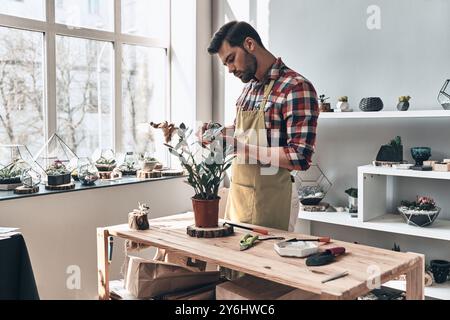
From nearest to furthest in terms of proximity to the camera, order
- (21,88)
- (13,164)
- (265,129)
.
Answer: (265,129), (13,164), (21,88)

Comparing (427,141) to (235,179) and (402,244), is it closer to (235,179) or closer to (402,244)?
(402,244)

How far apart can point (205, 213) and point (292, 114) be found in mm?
552

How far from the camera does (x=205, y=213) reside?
2037mm

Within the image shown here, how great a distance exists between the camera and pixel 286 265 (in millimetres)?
1610

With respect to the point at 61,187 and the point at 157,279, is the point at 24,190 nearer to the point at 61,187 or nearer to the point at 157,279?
the point at 61,187

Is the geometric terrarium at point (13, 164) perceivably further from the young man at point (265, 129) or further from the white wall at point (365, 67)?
the white wall at point (365, 67)

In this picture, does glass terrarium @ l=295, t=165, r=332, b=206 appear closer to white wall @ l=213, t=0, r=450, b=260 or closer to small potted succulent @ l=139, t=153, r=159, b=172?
white wall @ l=213, t=0, r=450, b=260

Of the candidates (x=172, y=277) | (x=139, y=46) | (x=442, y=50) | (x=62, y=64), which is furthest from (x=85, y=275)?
(x=442, y=50)

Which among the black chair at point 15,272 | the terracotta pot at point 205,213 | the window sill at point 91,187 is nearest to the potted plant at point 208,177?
the terracotta pot at point 205,213

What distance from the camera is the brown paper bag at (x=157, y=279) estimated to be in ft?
6.79

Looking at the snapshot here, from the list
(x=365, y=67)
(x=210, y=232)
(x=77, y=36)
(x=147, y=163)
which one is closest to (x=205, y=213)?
(x=210, y=232)

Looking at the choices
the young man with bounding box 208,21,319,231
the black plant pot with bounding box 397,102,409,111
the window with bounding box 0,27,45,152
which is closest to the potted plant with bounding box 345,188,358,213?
the black plant pot with bounding box 397,102,409,111

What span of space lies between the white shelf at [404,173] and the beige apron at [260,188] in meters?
0.72

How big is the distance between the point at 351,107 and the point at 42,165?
1.95m
